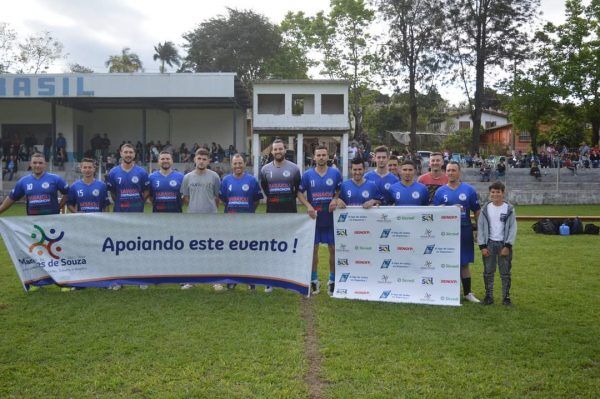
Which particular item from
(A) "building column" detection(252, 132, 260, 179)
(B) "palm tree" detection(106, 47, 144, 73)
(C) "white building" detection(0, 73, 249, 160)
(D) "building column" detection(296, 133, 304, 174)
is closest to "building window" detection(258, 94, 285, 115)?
(C) "white building" detection(0, 73, 249, 160)

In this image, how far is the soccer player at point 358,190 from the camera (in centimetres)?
751

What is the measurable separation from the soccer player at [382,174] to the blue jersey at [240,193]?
1646 millimetres

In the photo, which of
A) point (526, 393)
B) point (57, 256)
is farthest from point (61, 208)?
point (526, 393)

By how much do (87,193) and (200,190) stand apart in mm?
1696

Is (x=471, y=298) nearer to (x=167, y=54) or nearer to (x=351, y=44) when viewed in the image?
(x=351, y=44)

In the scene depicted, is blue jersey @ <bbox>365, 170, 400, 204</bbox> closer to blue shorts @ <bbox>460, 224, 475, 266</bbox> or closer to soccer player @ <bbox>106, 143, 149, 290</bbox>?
blue shorts @ <bbox>460, 224, 475, 266</bbox>

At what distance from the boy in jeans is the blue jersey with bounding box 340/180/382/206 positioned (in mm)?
1426

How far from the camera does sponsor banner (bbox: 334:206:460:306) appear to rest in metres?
7.09

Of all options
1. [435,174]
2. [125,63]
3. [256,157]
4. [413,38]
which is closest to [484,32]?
[413,38]

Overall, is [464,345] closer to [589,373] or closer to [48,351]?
[589,373]

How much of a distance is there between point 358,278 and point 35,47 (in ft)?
159

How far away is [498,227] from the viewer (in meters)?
7.04

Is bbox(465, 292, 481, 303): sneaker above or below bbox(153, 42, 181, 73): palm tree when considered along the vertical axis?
below

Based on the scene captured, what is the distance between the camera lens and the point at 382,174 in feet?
26.3
